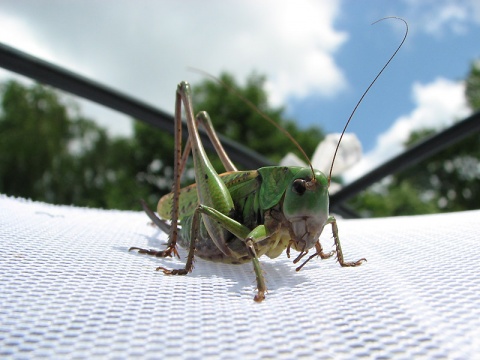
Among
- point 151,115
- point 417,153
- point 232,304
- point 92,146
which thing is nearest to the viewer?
point 232,304

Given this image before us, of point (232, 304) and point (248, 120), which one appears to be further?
point (248, 120)

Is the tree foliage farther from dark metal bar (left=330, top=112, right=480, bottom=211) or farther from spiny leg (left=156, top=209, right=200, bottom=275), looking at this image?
spiny leg (left=156, top=209, right=200, bottom=275)

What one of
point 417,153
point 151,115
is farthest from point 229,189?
point 417,153

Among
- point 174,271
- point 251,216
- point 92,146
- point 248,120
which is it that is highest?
point 248,120

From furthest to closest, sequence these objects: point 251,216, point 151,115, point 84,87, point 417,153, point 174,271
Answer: point 417,153 < point 151,115 < point 84,87 < point 251,216 < point 174,271

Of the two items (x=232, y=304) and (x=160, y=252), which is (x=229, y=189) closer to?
(x=160, y=252)

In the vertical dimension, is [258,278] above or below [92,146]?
below

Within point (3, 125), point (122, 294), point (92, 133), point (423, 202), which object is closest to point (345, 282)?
point (122, 294)

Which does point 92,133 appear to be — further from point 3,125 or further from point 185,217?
point 185,217
